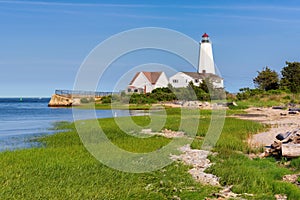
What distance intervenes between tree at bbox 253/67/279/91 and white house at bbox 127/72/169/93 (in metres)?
19.1

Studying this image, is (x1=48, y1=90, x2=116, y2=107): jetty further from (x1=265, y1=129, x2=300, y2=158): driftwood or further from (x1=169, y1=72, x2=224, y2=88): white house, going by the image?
(x1=265, y1=129, x2=300, y2=158): driftwood

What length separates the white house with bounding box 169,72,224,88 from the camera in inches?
3091

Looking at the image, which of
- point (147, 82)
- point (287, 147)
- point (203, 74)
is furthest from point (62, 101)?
point (287, 147)

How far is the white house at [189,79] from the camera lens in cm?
7850

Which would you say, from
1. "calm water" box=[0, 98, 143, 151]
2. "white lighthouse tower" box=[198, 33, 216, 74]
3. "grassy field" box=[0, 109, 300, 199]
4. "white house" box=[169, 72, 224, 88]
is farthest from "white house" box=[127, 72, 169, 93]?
Answer: "grassy field" box=[0, 109, 300, 199]

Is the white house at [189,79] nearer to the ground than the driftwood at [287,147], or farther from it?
farther from it

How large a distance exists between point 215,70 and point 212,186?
250 ft

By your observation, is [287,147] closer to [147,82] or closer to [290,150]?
[290,150]

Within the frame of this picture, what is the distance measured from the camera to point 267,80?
73500 mm

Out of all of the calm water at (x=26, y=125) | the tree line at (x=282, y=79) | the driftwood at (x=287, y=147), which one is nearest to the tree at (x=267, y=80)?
the tree line at (x=282, y=79)

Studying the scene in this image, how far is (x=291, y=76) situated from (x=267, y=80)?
4933mm

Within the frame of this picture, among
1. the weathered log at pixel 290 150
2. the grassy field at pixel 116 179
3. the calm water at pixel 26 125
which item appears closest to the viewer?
the grassy field at pixel 116 179

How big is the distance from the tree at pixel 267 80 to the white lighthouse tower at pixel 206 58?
1219 cm

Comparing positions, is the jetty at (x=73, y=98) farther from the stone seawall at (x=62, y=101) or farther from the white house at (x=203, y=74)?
the white house at (x=203, y=74)
